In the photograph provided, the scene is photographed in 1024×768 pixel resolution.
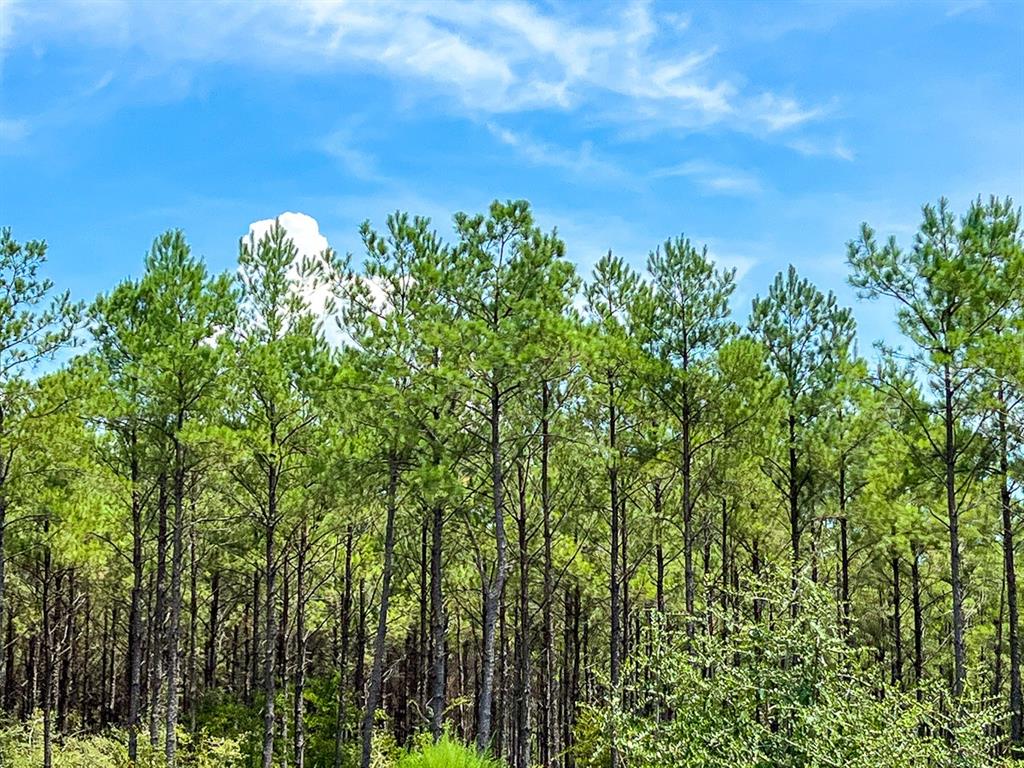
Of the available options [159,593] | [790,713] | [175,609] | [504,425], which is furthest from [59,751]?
[790,713]

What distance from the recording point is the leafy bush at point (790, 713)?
716cm

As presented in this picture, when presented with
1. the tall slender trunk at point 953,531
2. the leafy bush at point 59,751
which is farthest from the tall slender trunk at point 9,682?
the tall slender trunk at point 953,531

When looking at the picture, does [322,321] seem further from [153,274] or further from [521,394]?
[521,394]

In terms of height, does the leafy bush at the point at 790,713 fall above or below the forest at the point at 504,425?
below

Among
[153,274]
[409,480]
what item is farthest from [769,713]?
[153,274]

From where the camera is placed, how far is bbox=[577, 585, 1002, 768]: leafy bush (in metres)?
7.16

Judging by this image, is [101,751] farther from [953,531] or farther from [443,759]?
[953,531]

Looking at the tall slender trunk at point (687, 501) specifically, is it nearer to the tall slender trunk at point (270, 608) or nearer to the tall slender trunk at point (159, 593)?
the tall slender trunk at point (270, 608)

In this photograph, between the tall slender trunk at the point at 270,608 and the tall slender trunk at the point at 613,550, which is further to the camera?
the tall slender trunk at the point at 613,550

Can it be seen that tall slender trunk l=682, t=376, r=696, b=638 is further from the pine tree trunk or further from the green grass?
the green grass

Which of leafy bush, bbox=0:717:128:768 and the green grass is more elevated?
the green grass

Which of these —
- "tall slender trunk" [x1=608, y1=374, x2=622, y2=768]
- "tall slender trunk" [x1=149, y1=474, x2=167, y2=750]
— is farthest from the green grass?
"tall slender trunk" [x1=149, y1=474, x2=167, y2=750]

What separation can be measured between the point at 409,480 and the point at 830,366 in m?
8.59

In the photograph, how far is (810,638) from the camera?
8102 millimetres
